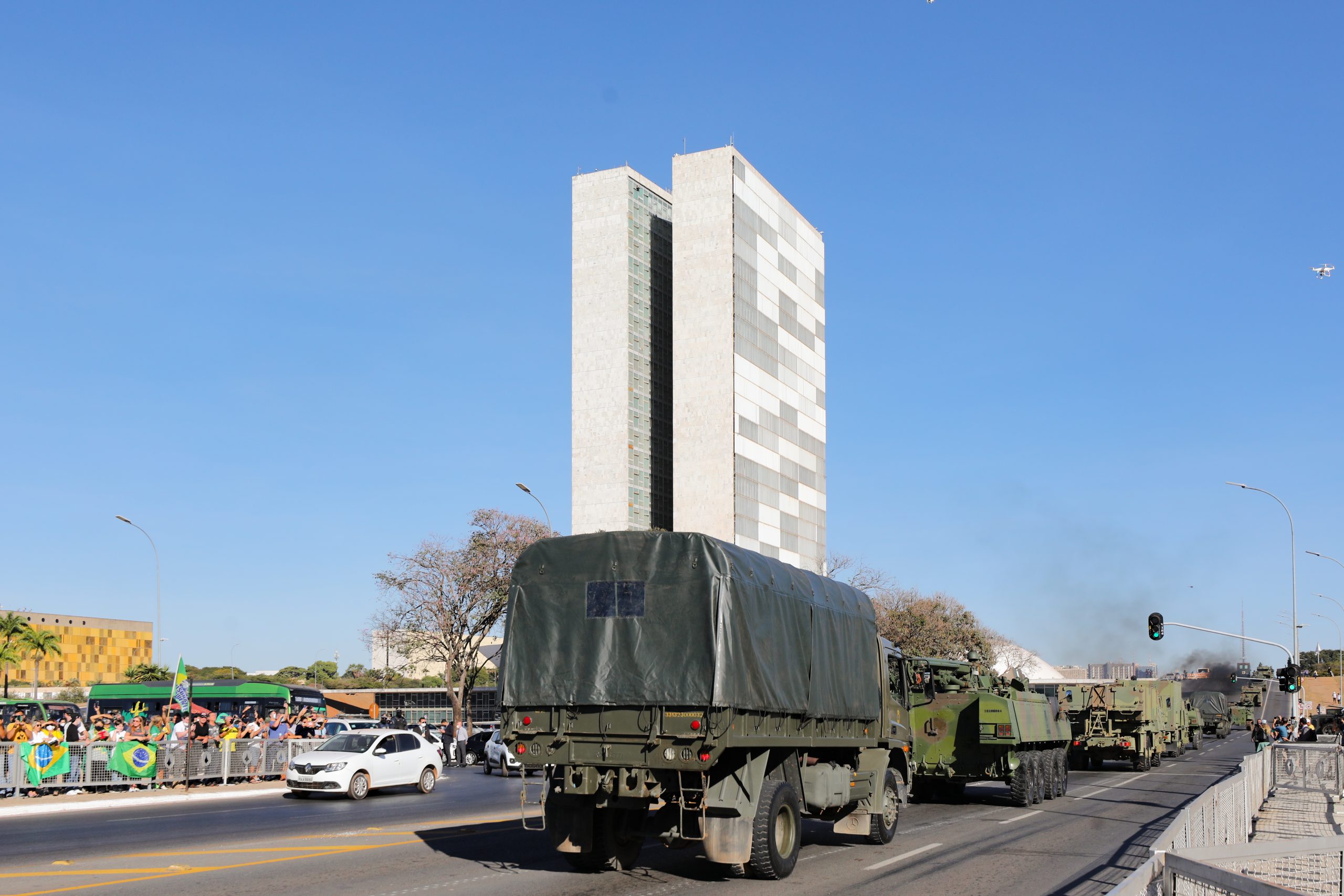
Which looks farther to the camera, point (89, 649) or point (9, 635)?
point (89, 649)

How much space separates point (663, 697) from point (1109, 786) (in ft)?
73.1

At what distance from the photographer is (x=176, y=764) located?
2870cm

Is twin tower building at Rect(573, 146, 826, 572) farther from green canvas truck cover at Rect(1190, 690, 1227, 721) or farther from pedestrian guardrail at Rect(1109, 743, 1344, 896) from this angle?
pedestrian guardrail at Rect(1109, 743, 1344, 896)

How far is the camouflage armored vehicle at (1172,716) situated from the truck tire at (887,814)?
92.3ft

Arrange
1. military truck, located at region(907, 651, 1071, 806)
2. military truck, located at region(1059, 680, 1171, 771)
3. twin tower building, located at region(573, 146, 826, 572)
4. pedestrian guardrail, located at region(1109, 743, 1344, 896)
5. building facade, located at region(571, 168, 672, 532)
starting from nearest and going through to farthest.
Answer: pedestrian guardrail, located at region(1109, 743, 1344, 896) < military truck, located at region(907, 651, 1071, 806) < military truck, located at region(1059, 680, 1171, 771) < twin tower building, located at region(573, 146, 826, 572) < building facade, located at region(571, 168, 672, 532)

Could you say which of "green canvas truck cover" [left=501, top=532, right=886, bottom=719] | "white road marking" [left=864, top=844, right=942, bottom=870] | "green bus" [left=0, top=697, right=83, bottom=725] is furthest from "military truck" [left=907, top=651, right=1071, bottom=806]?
"green bus" [left=0, top=697, right=83, bottom=725]

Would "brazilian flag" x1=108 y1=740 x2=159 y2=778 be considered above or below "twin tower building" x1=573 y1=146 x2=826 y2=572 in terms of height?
below

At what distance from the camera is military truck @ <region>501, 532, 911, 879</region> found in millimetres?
12406

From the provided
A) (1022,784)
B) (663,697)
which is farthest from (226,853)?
(1022,784)

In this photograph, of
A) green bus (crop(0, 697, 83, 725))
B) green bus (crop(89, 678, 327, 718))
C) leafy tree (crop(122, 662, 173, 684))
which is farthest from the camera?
leafy tree (crop(122, 662, 173, 684))

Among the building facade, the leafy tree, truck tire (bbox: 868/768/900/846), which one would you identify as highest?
the building facade

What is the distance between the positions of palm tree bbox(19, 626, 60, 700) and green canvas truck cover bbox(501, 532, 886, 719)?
9515 centimetres

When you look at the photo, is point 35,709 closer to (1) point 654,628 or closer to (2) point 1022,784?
(2) point 1022,784

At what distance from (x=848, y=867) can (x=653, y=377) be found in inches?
4532
